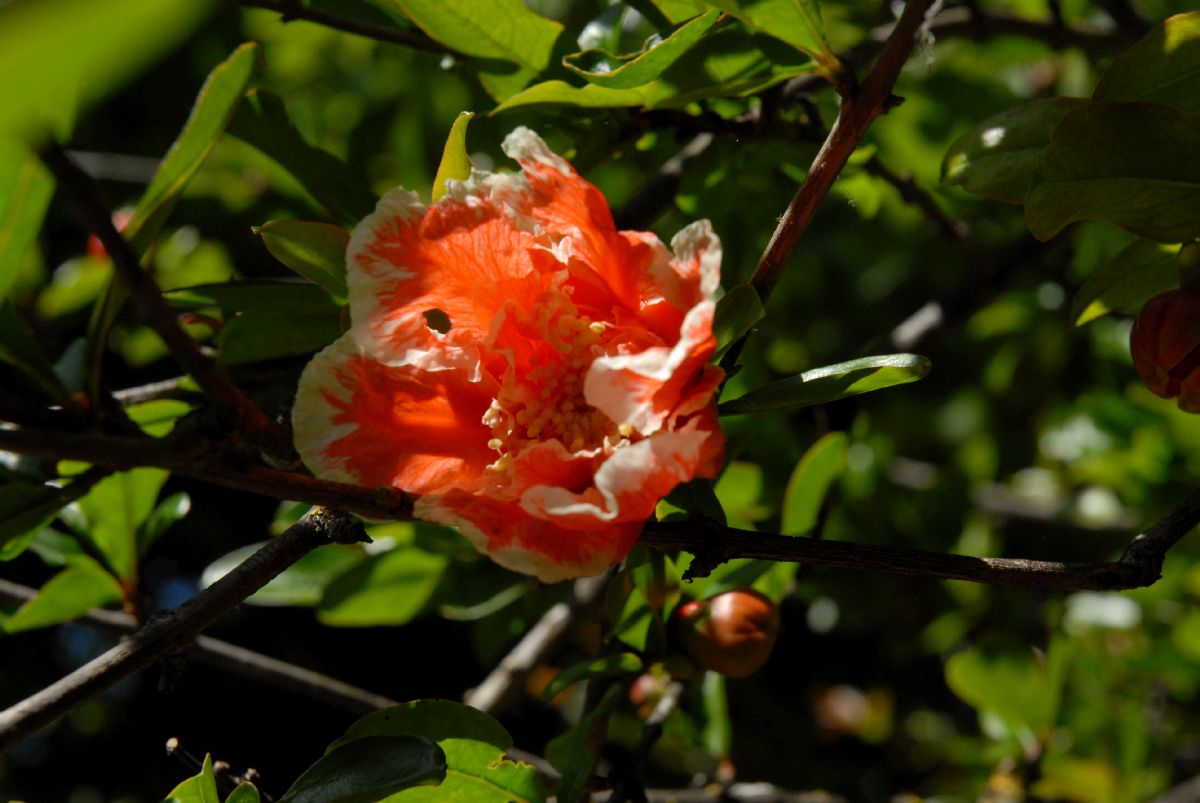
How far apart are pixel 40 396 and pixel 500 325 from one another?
1131mm

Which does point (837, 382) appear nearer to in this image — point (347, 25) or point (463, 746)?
point (463, 746)

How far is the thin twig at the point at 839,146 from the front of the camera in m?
0.99

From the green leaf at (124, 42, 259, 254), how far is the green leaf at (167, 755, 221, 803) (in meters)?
0.50

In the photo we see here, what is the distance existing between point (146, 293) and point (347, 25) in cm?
85

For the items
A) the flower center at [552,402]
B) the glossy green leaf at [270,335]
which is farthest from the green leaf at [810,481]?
the glossy green leaf at [270,335]

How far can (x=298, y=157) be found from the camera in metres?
1.37

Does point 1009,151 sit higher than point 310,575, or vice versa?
point 1009,151

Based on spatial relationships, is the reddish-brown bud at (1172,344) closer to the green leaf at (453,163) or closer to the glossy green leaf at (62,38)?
the green leaf at (453,163)

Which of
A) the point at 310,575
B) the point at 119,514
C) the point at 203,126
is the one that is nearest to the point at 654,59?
the point at 203,126

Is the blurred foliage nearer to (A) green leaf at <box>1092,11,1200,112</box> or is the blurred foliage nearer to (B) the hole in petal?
(A) green leaf at <box>1092,11,1200,112</box>

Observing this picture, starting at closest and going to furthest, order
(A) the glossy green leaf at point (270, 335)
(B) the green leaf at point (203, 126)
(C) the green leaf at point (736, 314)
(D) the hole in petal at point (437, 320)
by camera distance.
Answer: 1. (B) the green leaf at point (203, 126)
2. (C) the green leaf at point (736, 314)
3. (D) the hole in petal at point (437, 320)
4. (A) the glossy green leaf at point (270, 335)

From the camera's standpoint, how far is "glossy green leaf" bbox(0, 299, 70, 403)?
911 mm

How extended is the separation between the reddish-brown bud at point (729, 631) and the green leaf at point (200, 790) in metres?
0.58

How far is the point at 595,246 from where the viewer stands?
1007 mm
